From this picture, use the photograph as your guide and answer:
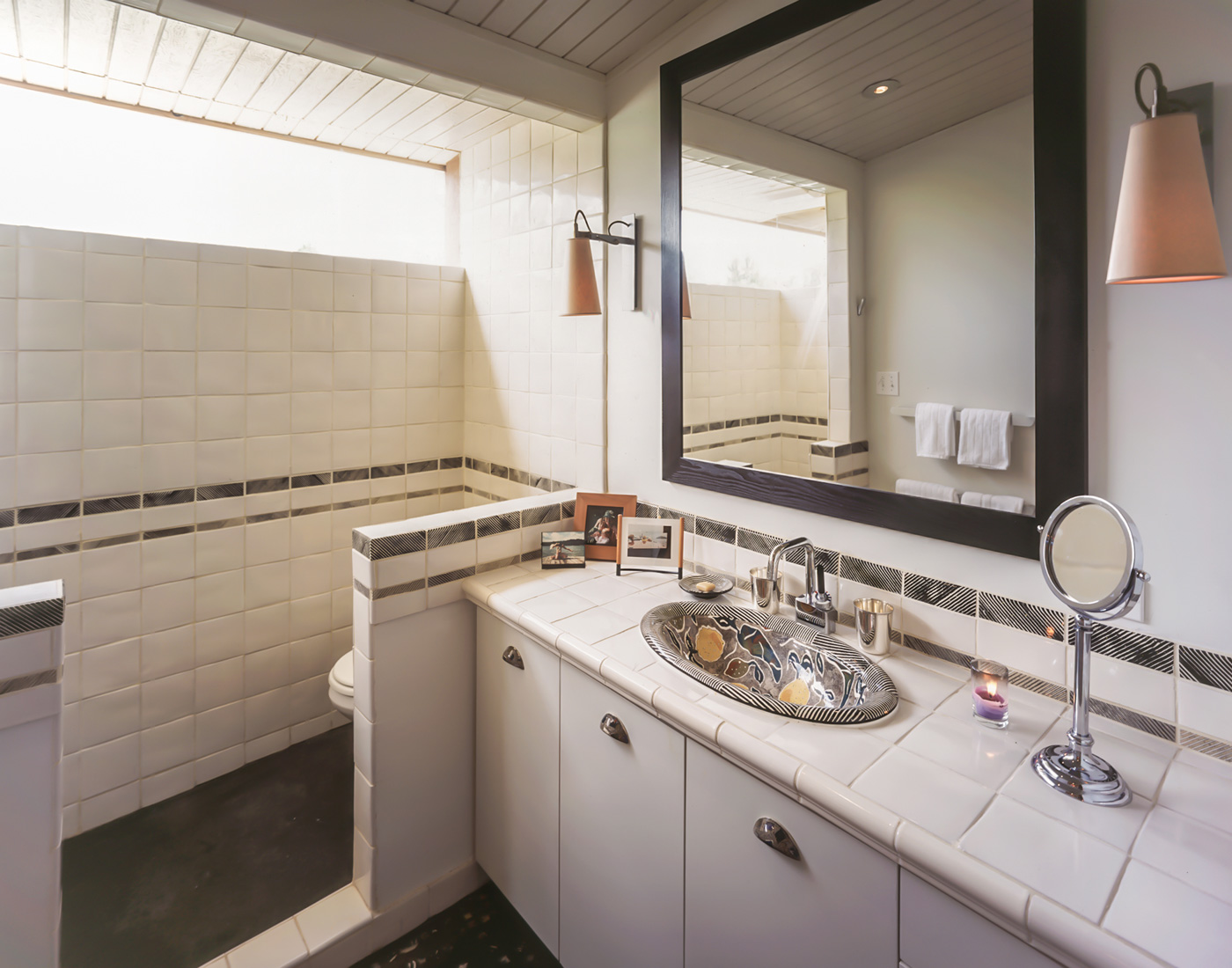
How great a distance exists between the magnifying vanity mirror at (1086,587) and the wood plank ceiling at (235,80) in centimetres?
179

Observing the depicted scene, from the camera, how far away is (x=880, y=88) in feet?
4.25

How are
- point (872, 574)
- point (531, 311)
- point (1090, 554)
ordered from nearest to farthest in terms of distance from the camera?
point (1090, 554), point (872, 574), point (531, 311)

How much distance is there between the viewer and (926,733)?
1.02 m

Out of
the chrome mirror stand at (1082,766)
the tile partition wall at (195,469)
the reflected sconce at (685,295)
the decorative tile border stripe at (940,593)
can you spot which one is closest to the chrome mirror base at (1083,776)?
the chrome mirror stand at (1082,766)

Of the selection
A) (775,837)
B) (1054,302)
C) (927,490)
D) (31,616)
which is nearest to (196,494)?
(31,616)

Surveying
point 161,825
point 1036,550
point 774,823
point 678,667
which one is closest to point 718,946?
point 774,823

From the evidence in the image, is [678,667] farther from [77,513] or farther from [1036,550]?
[77,513]

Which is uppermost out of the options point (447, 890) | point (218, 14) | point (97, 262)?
point (218, 14)

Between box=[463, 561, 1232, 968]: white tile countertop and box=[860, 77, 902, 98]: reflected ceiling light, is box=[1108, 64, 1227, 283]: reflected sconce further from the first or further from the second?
box=[463, 561, 1232, 968]: white tile countertop

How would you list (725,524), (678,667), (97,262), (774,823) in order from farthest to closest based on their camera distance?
(97,262)
(725,524)
(678,667)
(774,823)

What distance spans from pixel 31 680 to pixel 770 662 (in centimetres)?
137

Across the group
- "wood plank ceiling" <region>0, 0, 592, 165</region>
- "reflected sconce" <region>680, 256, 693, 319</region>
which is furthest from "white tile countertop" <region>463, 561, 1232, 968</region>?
"wood plank ceiling" <region>0, 0, 592, 165</region>

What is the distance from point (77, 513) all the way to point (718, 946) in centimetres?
215

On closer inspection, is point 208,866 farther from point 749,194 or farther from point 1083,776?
point 749,194
